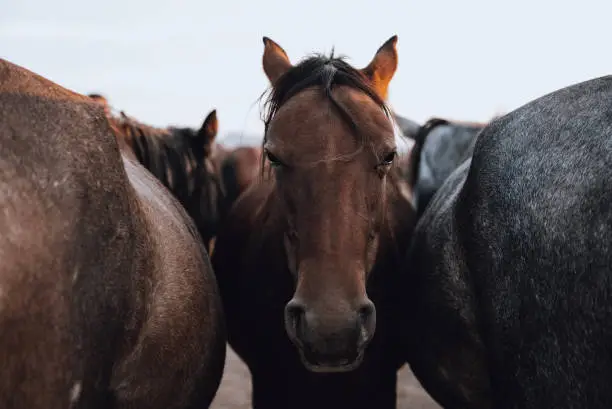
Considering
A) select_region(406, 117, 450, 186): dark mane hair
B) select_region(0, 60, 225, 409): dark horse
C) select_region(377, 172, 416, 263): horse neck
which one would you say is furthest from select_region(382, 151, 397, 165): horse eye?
select_region(406, 117, 450, 186): dark mane hair

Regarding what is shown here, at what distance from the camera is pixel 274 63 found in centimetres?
324

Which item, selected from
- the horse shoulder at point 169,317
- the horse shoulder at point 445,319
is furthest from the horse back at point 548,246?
the horse shoulder at point 169,317

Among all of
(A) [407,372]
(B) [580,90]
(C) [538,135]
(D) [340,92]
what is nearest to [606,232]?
(C) [538,135]

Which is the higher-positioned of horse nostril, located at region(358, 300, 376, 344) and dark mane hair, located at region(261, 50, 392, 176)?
dark mane hair, located at region(261, 50, 392, 176)

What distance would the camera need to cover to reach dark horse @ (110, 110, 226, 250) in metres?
4.61

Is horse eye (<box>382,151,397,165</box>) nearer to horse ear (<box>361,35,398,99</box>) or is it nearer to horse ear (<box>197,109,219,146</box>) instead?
horse ear (<box>361,35,398,99</box>)

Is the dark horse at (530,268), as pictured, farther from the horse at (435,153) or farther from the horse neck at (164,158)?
the horse at (435,153)

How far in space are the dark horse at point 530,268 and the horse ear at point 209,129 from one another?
120 inches

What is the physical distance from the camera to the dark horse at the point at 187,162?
461 cm

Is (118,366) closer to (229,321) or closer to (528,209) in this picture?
(528,209)

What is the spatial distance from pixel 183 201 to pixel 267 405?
7.55 ft

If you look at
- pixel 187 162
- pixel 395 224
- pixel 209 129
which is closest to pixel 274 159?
pixel 395 224

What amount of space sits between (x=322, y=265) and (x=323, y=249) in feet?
0.21

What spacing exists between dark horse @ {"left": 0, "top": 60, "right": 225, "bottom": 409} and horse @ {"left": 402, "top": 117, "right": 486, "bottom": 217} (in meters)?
3.60
